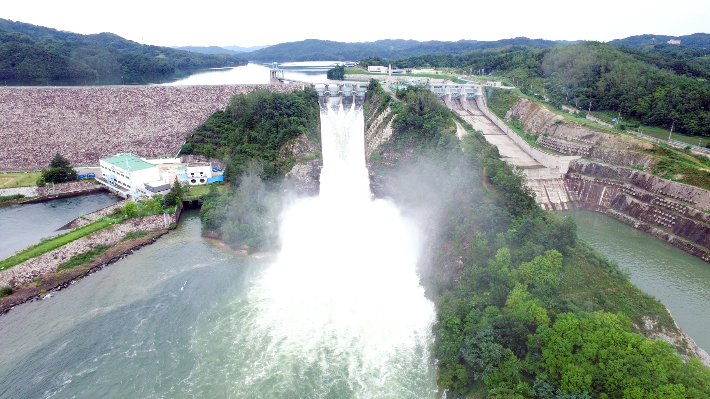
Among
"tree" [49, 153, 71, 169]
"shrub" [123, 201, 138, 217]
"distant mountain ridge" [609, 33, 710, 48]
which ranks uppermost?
"distant mountain ridge" [609, 33, 710, 48]

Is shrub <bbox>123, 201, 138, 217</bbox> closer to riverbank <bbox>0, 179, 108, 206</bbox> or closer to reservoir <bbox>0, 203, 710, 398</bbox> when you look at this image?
reservoir <bbox>0, 203, 710, 398</bbox>

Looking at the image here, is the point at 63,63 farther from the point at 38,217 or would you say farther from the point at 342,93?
the point at 342,93

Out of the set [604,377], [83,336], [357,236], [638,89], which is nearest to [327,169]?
[357,236]

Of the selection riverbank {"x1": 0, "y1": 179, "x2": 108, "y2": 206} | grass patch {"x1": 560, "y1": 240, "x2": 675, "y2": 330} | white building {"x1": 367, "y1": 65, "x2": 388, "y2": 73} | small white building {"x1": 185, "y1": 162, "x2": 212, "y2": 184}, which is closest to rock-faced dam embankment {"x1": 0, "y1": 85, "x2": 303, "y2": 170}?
riverbank {"x1": 0, "y1": 179, "x2": 108, "y2": 206}

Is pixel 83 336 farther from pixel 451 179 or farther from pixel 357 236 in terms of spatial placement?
pixel 451 179

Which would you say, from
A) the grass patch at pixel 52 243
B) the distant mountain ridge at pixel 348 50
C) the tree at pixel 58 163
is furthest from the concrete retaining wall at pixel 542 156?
the distant mountain ridge at pixel 348 50

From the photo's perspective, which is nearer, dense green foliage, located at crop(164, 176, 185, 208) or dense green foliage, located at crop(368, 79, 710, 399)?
dense green foliage, located at crop(368, 79, 710, 399)

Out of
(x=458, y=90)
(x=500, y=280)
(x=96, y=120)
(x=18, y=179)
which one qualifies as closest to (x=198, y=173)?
(x=18, y=179)
